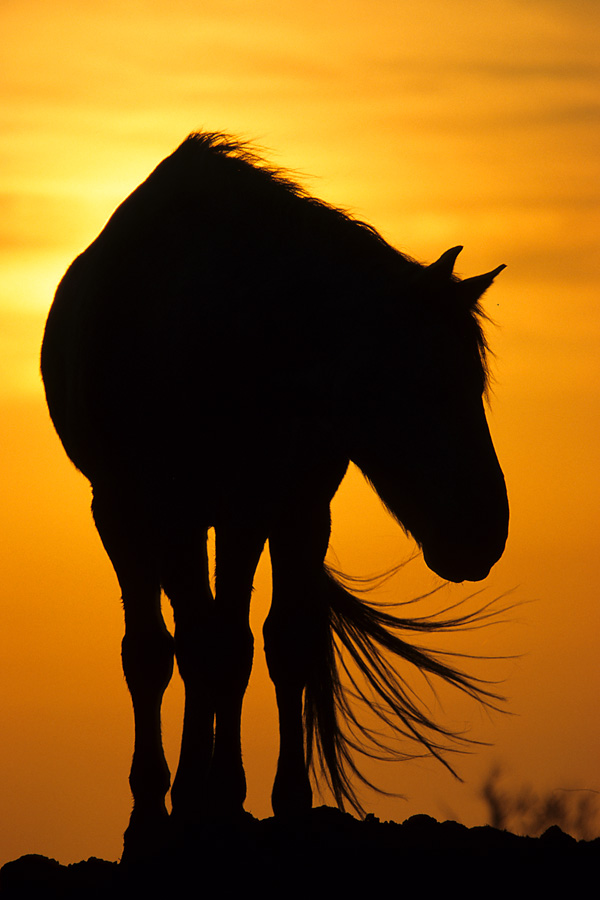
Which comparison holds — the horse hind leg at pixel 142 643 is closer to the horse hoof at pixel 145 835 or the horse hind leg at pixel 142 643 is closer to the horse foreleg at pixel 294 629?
the horse hoof at pixel 145 835

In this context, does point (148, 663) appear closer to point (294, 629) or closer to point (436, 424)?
point (294, 629)

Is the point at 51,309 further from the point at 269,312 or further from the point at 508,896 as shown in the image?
the point at 508,896

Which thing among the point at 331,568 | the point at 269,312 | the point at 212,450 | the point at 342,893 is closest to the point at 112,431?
the point at 212,450

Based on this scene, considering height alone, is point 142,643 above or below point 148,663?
above

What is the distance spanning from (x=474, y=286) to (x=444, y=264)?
21 cm

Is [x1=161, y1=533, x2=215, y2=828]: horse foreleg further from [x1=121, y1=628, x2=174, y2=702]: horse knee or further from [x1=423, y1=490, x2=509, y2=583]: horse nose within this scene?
[x1=423, y1=490, x2=509, y2=583]: horse nose

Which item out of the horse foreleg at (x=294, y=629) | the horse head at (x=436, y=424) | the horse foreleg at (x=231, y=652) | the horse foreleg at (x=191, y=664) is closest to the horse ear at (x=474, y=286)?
the horse head at (x=436, y=424)

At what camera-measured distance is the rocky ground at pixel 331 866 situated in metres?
5.08

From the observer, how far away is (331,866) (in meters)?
5.30

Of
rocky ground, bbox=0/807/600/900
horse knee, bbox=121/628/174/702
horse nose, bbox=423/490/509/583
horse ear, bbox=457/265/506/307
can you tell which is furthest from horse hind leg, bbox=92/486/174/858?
horse ear, bbox=457/265/506/307

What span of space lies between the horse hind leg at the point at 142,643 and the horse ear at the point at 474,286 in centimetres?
230

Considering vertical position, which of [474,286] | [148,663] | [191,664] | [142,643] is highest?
[474,286]

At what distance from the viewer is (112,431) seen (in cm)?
683

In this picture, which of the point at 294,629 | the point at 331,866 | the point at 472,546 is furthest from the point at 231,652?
the point at 472,546
